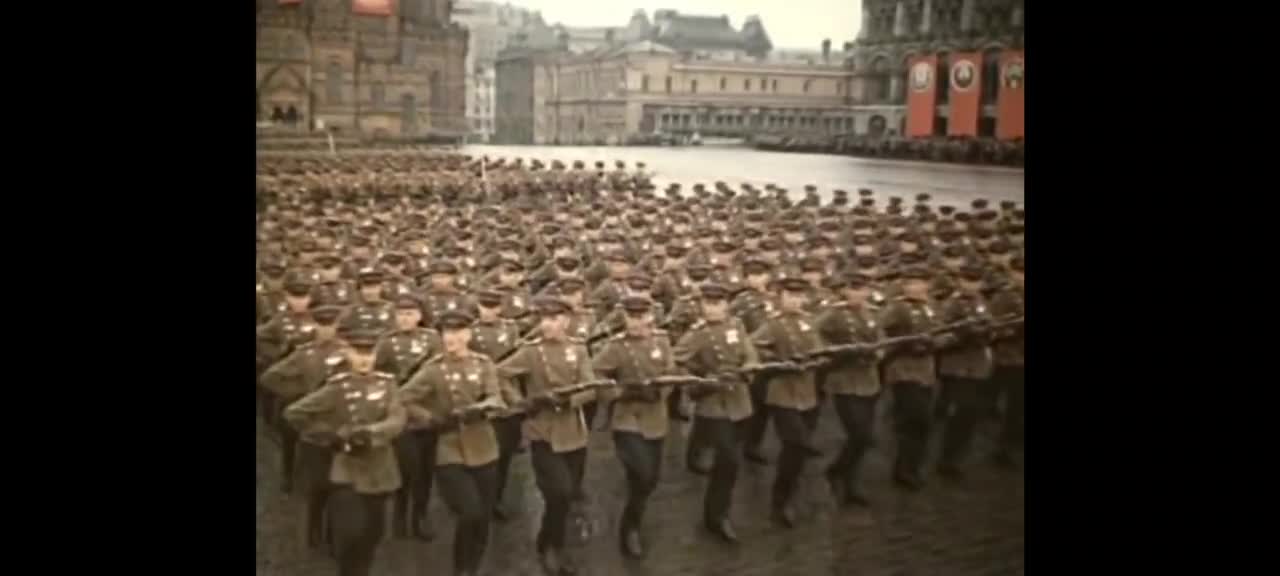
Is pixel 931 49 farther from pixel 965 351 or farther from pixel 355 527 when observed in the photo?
pixel 355 527

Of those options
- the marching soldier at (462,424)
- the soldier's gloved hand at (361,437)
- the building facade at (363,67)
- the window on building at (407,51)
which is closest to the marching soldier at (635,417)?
the marching soldier at (462,424)

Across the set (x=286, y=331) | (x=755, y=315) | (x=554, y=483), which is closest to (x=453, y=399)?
(x=554, y=483)

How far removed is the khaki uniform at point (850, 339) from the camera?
5953 millimetres

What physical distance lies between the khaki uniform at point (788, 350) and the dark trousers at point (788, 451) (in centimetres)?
4

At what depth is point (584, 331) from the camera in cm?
550

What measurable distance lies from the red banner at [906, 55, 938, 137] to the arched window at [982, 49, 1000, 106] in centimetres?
20

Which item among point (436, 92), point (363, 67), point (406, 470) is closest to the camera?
point (406, 470)

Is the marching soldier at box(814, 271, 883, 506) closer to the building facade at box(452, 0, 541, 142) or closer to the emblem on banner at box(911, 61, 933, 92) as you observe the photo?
the emblem on banner at box(911, 61, 933, 92)

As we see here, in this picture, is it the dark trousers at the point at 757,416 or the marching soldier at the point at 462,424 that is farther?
the dark trousers at the point at 757,416

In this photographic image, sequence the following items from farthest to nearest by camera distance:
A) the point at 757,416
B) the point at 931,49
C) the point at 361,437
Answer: the point at 931,49 → the point at 757,416 → the point at 361,437

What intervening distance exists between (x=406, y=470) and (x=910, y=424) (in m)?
2.11

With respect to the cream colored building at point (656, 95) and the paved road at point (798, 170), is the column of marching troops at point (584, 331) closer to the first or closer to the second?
the paved road at point (798, 170)
